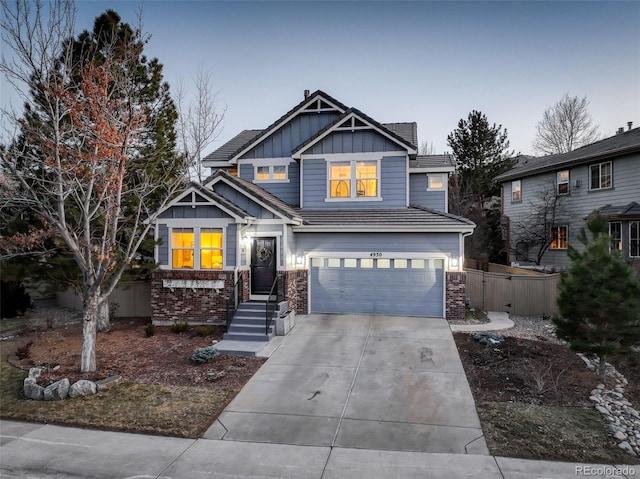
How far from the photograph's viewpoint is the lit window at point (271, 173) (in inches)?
645

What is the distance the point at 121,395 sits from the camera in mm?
7340

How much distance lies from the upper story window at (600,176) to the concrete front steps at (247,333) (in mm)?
17437

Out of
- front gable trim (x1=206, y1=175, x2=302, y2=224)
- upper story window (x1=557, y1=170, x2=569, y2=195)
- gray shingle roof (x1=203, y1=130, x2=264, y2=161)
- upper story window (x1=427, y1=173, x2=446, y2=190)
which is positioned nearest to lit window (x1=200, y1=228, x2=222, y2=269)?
front gable trim (x1=206, y1=175, x2=302, y2=224)

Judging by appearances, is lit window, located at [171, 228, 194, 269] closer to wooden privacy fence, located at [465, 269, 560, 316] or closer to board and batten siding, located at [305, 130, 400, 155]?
board and batten siding, located at [305, 130, 400, 155]

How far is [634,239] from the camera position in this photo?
54.4 feet

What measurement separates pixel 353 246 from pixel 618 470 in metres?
9.80

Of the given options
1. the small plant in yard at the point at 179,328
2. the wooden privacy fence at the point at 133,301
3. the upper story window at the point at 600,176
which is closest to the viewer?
the small plant in yard at the point at 179,328

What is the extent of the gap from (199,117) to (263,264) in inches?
205

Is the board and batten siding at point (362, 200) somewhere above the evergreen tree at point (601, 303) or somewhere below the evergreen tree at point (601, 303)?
above

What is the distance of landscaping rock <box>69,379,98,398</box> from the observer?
7.31 metres

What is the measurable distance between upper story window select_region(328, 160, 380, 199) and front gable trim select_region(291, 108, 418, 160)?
3.67ft

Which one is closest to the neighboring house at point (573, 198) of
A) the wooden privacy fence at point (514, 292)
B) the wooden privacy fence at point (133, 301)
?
the wooden privacy fence at point (514, 292)

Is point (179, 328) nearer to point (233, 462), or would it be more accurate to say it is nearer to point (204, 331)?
point (204, 331)

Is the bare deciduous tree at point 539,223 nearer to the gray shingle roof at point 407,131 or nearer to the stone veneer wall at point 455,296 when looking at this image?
the gray shingle roof at point 407,131
